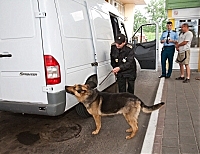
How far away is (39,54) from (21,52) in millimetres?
327

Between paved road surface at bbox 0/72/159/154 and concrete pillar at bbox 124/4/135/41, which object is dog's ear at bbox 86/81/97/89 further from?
concrete pillar at bbox 124/4/135/41

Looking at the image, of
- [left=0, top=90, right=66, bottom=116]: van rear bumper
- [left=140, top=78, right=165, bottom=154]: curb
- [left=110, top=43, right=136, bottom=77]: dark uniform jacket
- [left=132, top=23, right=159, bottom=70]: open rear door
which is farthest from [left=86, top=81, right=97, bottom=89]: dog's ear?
[left=132, top=23, right=159, bottom=70]: open rear door

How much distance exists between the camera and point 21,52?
10.4 ft

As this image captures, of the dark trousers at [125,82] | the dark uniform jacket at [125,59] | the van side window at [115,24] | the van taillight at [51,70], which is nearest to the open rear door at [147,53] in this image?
the van side window at [115,24]

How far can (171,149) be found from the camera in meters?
3.01

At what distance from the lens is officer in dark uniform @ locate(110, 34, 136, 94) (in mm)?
4312

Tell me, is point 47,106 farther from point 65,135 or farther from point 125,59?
point 125,59

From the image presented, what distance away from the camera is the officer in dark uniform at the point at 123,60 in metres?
4.31

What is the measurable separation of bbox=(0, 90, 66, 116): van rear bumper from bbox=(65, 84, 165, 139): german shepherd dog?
31cm

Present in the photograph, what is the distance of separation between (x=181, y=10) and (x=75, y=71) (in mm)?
8352

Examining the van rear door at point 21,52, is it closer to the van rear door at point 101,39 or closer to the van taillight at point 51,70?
the van taillight at point 51,70

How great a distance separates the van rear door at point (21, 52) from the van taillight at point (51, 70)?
0.07 m

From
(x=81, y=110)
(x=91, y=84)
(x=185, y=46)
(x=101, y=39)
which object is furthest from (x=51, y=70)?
(x=185, y=46)

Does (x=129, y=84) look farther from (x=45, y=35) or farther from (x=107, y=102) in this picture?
(x=45, y=35)
